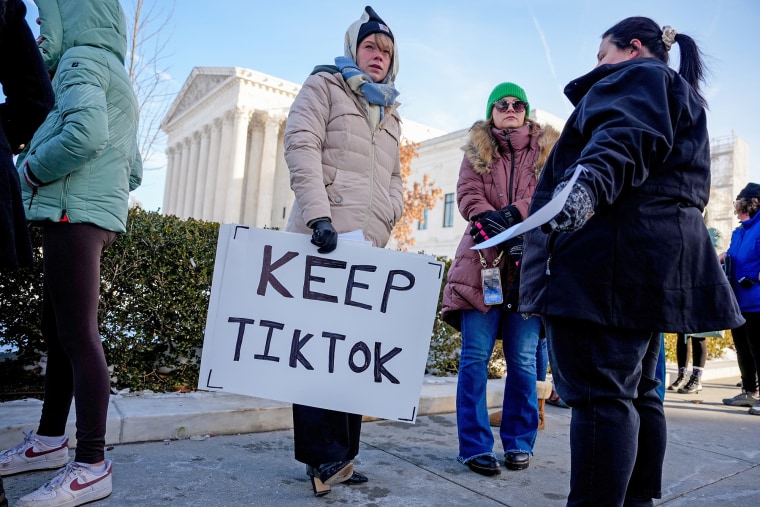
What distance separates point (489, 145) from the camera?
319cm

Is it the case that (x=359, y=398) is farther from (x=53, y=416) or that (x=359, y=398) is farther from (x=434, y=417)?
(x=434, y=417)

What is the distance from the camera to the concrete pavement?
2.37 m

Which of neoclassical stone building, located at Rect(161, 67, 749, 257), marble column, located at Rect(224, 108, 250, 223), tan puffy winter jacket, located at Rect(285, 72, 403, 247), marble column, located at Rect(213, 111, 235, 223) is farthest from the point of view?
marble column, located at Rect(213, 111, 235, 223)

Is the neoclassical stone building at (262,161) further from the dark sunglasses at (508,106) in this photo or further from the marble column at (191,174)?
the dark sunglasses at (508,106)

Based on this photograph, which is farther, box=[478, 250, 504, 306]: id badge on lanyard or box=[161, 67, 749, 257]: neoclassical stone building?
box=[161, 67, 749, 257]: neoclassical stone building

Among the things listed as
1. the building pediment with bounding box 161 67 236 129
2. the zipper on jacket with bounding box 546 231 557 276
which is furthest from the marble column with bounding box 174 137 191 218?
the zipper on jacket with bounding box 546 231 557 276

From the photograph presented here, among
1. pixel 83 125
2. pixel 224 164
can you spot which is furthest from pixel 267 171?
pixel 83 125

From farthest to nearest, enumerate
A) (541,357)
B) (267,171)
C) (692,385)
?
1. (267,171)
2. (692,385)
3. (541,357)

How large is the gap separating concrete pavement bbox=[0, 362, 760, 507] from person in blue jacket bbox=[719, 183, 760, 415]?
58.4 inches

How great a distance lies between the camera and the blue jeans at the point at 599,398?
5.49ft

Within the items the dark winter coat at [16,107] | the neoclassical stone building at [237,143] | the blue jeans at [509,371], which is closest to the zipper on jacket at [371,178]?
the blue jeans at [509,371]

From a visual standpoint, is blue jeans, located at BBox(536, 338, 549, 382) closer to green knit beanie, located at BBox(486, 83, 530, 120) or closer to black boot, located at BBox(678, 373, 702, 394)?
green knit beanie, located at BBox(486, 83, 530, 120)

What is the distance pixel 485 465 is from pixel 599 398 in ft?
4.24

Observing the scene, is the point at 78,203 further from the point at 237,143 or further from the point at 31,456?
Result: the point at 237,143
